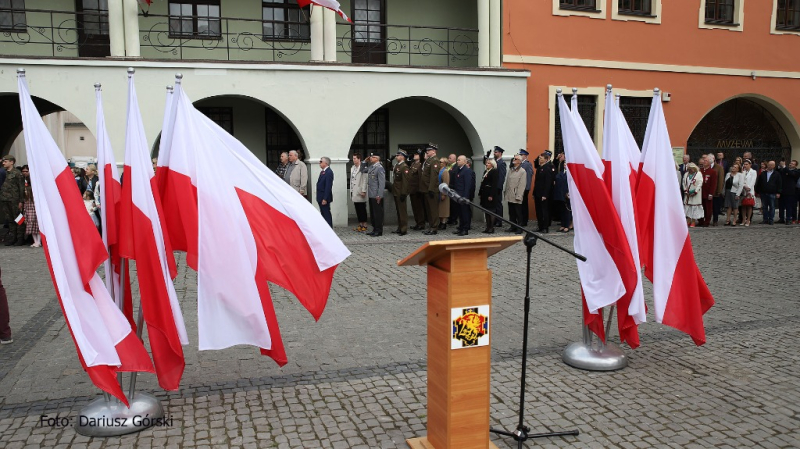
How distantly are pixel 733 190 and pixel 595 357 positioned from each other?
44.3 ft

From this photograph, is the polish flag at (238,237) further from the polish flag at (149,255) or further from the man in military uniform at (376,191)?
the man in military uniform at (376,191)

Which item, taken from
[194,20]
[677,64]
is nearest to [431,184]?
[194,20]

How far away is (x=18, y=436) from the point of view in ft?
14.5

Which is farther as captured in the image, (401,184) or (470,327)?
(401,184)

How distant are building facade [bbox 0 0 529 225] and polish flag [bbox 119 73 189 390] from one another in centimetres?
1101

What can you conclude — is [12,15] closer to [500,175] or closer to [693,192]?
[500,175]

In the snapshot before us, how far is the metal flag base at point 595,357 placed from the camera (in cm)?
583

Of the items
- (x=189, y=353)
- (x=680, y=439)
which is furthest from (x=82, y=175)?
(x=680, y=439)

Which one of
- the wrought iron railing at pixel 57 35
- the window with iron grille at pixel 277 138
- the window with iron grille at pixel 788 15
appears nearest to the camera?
the wrought iron railing at pixel 57 35

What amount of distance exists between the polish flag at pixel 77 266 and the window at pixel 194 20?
45.5ft

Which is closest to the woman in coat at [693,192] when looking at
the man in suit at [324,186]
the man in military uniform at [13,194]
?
the man in suit at [324,186]

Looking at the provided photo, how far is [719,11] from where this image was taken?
20.6 meters

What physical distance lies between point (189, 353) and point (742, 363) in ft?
16.5

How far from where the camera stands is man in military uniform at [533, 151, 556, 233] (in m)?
15.5
